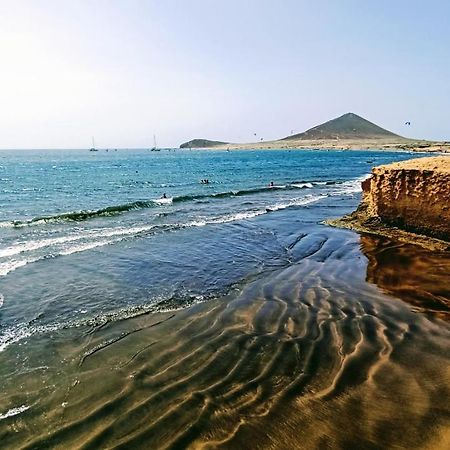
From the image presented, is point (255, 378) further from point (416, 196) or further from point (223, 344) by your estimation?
point (416, 196)

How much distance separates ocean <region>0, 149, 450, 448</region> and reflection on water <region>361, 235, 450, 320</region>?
0.08 meters

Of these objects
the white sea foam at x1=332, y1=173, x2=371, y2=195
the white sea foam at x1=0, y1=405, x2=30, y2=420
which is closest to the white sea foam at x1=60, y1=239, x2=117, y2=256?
the white sea foam at x1=0, y1=405, x2=30, y2=420

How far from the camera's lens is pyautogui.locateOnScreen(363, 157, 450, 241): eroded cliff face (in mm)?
15398

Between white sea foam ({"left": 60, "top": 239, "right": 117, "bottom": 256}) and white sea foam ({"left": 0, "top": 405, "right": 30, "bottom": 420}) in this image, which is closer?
white sea foam ({"left": 0, "top": 405, "right": 30, "bottom": 420})

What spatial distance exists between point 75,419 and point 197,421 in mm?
2145

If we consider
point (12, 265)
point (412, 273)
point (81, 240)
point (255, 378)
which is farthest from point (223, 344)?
point (81, 240)

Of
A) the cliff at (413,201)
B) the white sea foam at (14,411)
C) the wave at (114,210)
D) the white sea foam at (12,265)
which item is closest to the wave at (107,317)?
the white sea foam at (14,411)

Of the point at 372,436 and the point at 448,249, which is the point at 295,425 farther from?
the point at 448,249

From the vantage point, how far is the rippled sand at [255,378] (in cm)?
585

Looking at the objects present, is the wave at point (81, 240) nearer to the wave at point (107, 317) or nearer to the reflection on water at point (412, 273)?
the wave at point (107, 317)

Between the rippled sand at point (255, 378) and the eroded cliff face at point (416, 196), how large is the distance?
513 centimetres

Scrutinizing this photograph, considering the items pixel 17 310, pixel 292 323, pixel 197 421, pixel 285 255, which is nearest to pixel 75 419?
pixel 197 421

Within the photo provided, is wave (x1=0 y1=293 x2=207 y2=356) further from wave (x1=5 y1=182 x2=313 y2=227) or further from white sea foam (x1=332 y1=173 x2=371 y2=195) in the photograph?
white sea foam (x1=332 y1=173 x2=371 y2=195)

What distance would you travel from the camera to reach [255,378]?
7.25m
